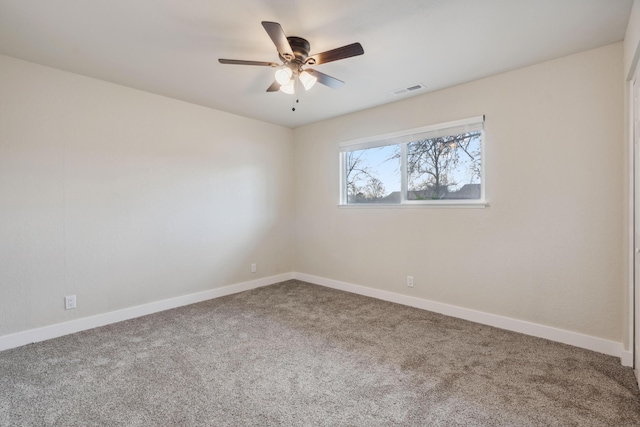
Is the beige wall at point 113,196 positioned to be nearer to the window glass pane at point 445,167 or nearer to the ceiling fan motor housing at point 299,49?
the ceiling fan motor housing at point 299,49

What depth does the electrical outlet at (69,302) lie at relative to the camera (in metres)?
2.81

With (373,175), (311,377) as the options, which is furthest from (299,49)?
(311,377)

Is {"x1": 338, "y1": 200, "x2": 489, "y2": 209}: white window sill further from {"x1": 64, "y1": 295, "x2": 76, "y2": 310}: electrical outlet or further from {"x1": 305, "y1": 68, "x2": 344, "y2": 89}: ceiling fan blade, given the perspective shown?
{"x1": 64, "y1": 295, "x2": 76, "y2": 310}: electrical outlet

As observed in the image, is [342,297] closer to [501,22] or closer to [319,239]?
[319,239]

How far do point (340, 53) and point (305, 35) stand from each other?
360 millimetres

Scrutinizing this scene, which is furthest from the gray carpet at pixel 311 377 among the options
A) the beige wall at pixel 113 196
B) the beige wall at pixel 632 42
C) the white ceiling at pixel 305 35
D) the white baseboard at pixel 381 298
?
the white ceiling at pixel 305 35

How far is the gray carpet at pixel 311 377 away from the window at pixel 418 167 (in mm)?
1382

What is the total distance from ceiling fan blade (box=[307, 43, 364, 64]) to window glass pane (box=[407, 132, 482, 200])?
68.2 inches

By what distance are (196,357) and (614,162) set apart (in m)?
3.58

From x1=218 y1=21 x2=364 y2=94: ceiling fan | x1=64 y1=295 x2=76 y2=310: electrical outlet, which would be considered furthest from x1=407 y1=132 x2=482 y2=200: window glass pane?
x1=64 y1=295 x2=76 y2=310: electrical outlet

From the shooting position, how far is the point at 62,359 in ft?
7.66

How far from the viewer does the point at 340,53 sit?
2.05 m

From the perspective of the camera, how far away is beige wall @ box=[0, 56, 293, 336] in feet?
8.50

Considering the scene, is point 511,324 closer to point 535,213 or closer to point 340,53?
point 535,213
